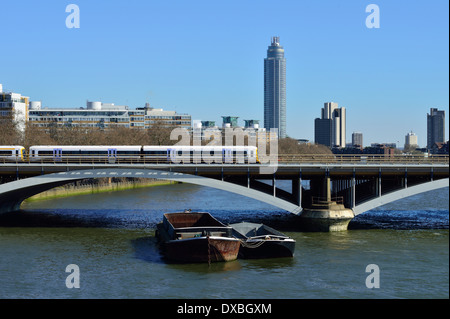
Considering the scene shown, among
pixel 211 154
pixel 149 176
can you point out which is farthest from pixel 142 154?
pixel 149 176

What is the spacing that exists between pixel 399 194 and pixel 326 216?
19.8 feet

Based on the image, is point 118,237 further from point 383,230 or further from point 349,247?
point 383,230

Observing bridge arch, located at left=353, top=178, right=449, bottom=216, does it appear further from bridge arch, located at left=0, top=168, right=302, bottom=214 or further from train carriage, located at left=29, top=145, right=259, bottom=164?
train carriage, located at left=29, top=145, right=259, bottom=164

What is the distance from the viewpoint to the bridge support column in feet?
153

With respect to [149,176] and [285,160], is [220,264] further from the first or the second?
[285,160]

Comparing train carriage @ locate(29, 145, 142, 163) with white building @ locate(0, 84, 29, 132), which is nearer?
train carriage @ locate(29, 145, 142, 163)

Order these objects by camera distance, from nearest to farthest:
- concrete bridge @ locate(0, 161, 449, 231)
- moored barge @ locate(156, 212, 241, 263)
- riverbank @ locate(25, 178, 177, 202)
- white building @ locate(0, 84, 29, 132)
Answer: moored barge @ locate(156, 212, 241, 263)
concrete bridge @ locate(0, 161, 449, 231)
riverbank @ locate(25, 178, 177, 202)
white building @ locate(0, 84, 29, 132)

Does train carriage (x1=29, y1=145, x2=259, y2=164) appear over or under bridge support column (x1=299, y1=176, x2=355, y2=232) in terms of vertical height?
over

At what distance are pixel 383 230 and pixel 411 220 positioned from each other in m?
7.16

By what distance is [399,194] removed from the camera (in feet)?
155

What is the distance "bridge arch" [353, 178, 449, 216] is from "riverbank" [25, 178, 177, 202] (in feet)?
Result: 137

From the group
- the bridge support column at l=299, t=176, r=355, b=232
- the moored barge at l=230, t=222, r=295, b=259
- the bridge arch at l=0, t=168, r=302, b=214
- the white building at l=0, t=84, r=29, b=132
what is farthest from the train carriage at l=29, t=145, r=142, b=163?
the white building at l=0, t=84, r=29, b=132

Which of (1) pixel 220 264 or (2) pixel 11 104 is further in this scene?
(2) pixel 11 104
